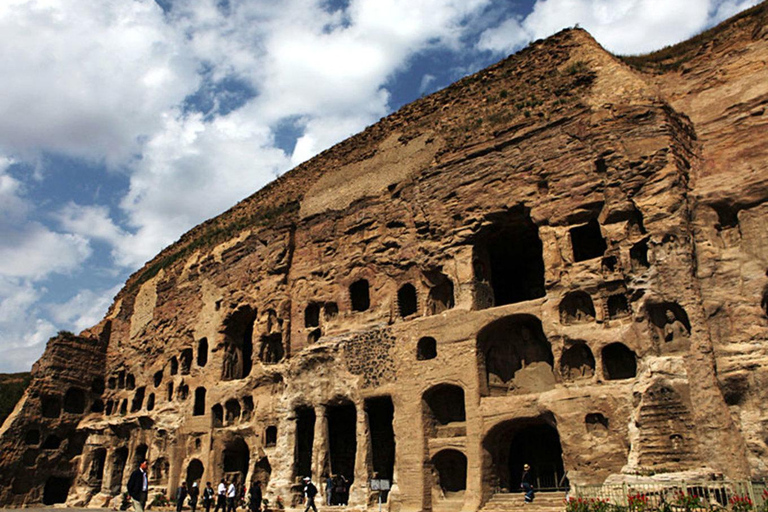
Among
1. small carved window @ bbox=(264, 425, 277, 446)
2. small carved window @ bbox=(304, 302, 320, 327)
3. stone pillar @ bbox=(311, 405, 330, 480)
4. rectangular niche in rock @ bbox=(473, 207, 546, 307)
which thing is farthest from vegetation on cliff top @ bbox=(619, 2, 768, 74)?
small carved window @ bbox=(264, 425, 277, 446)

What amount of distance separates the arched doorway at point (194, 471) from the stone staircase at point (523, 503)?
12.7 meters

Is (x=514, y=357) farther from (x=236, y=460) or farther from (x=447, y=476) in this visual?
(x=236, y=460)

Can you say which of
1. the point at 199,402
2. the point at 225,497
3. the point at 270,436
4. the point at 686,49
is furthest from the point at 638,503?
Result: the point at 199,402

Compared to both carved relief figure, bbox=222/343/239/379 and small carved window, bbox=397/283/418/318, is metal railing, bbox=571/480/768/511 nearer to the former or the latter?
small carved window, bbox=397/283/418/318

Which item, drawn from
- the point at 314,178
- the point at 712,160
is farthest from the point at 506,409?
the point at 314,178

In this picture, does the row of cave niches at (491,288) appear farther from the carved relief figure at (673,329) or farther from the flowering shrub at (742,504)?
the flowering shrub at (742,504)

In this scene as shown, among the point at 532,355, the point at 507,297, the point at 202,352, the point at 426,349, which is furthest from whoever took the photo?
the point at 202,352

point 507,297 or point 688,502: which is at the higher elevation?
point 507,297

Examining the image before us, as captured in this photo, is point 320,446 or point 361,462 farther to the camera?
point 320,446

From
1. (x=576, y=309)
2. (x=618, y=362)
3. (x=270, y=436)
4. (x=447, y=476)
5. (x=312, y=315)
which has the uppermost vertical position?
(x=312, y=315)

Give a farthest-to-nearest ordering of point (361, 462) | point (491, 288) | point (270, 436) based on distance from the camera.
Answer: point (270, 436) → point (491, 288) → point (361, 462)

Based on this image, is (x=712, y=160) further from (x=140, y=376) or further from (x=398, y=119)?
(x=140, y=376)

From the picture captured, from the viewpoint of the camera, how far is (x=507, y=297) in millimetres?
20047

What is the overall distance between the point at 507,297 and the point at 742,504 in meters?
11.0
